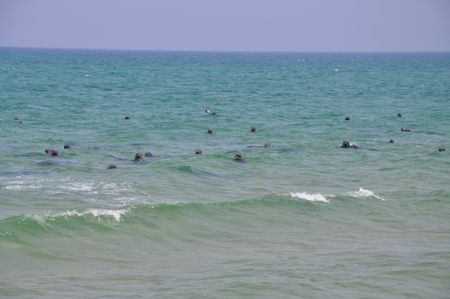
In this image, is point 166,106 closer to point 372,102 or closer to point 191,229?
point 372,102

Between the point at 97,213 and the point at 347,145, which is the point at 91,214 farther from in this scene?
the point at 347,145

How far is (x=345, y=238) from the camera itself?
2155 centimetres

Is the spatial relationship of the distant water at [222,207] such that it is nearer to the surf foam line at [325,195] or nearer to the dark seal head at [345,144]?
the surf foam line at [325,195]

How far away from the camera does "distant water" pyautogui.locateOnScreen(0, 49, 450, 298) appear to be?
57.0 feet

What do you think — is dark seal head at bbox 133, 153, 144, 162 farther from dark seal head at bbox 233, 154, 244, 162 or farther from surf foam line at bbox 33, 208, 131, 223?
surf foam line at bbox 33, 208, 131, 223

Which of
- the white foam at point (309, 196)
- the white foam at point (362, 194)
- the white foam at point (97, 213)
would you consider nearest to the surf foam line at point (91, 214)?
the white foam at point (97, 213)

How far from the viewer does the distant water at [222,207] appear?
684 inches

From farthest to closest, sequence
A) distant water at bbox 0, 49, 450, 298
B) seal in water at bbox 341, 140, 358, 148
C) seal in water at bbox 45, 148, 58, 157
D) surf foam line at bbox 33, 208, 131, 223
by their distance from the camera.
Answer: seal in water at bbox 341, 140, 358, 148, seal in water at bbox 45, 148, 58, 157, surf foam line at bbox 33, 208, 131, 223, distant water at bbox 0, 49, 450, 298

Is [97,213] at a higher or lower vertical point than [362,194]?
higher

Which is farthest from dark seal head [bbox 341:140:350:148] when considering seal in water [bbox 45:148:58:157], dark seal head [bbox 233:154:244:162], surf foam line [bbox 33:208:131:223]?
surf foam line [bbox 33:208:131:223]

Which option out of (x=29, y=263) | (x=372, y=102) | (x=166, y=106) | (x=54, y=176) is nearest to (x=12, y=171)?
(x=54, y=176)

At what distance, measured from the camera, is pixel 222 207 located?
2455cm

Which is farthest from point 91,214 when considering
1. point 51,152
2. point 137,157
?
point 51,152

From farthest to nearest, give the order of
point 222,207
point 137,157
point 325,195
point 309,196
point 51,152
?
point 51,152 < point 137,157 < point 325,195 < point 309,196 < point 222,207
